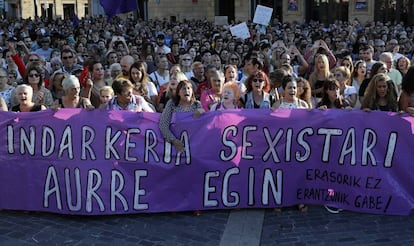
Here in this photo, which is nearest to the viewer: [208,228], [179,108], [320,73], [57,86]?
[208,228]

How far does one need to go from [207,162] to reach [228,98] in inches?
32.1

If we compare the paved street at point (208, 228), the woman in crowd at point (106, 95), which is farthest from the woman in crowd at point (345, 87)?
the woman in crowd at point (106, 95)

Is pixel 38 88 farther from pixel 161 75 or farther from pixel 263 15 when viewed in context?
pixel 263 15

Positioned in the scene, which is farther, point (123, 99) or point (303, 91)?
point (303, 91)

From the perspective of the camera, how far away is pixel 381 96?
250 inches

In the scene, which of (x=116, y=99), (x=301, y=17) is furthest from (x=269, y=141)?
(x=301, y=17)

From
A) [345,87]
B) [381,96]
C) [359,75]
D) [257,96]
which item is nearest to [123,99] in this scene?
[257,96]

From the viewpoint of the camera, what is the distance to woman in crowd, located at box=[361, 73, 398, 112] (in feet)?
20.6

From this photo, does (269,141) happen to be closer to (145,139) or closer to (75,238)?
(145,139)

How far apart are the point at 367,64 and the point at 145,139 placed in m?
4.93

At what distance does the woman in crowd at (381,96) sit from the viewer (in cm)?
627

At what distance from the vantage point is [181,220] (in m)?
5.81

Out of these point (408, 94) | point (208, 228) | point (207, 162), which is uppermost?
point (408, 94)

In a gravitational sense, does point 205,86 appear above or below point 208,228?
above
